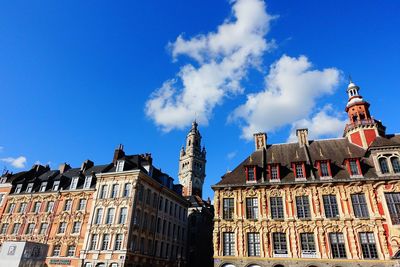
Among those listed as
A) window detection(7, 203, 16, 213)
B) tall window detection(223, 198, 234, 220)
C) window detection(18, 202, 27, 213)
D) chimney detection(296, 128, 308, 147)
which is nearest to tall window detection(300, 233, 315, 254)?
tall window detection(223, 198, 234, 220)

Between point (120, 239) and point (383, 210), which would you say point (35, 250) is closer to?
point (120, 239)

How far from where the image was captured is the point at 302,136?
33656mm

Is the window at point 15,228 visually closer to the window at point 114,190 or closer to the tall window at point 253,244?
the window at point 114,190

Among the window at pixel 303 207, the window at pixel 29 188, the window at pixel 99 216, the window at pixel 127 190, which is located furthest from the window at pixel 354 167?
the window at pixel 29 188

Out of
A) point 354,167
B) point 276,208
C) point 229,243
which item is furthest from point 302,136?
point 229,243

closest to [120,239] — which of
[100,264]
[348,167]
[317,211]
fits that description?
[100,264]

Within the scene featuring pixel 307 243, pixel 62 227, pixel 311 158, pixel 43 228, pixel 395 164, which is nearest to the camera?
pixel 307 243

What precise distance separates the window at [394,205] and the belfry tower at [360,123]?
Result: 624 cm

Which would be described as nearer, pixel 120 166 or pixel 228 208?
pixel 228 208

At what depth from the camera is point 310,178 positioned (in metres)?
28.1

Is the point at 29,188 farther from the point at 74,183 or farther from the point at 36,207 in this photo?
the point at 74,183

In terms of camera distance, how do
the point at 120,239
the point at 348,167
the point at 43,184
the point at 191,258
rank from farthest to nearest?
the point at 191,258 → the point at 43,184 → the point at 120,239 → the point at 348,167

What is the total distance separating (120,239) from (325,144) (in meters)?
26.6

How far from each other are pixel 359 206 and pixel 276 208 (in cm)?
758
